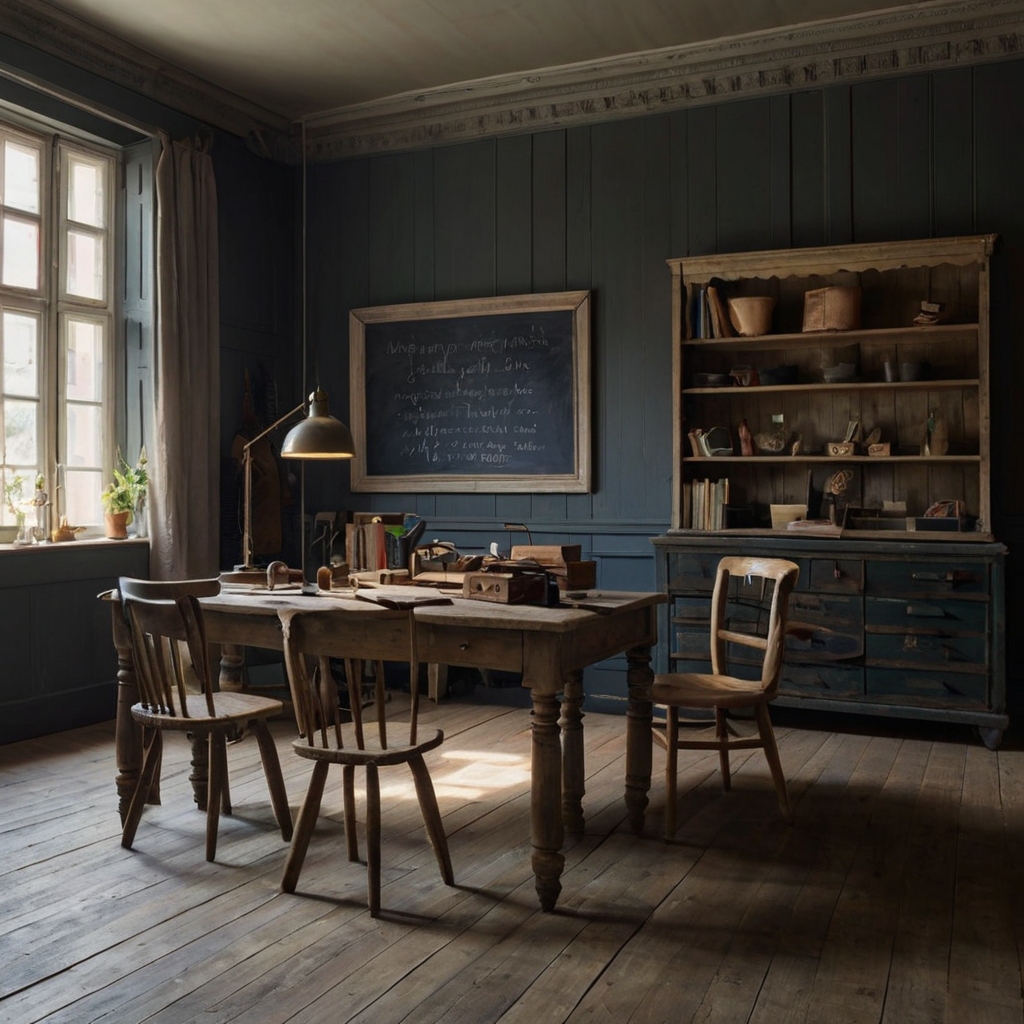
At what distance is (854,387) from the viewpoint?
499 cm

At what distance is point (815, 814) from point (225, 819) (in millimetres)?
2112

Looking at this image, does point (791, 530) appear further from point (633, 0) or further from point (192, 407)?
point (192, 407)

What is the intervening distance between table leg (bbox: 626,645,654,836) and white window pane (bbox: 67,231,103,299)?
12.0 feet

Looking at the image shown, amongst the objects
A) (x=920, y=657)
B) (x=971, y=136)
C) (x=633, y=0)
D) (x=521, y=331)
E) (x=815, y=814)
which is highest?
(x=633, y=0)

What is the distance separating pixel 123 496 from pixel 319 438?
2134mm

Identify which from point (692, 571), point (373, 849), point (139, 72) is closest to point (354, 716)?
point (373, 849)

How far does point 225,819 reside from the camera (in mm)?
3654

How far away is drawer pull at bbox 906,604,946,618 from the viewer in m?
4.66

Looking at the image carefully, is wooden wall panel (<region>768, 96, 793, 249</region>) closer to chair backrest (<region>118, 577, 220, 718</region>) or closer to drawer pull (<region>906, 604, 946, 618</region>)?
drawer pull (<region>906, 604, 946, 618</region>)

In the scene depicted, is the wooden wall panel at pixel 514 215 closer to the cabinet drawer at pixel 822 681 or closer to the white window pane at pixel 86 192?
the white window pane at pixel 86 192

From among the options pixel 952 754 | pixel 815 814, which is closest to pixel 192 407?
pixel 815 814

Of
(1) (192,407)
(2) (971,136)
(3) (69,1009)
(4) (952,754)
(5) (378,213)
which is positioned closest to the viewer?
(3) (69,1009)

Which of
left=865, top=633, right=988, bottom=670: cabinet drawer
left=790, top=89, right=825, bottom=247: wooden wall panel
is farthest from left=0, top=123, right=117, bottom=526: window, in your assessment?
left=865, top=633, right=988, bottom=670: cabinet drawer

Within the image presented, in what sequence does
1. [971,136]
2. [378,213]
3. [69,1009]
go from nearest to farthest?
[69,1009] → [971,136] → [378,213]
